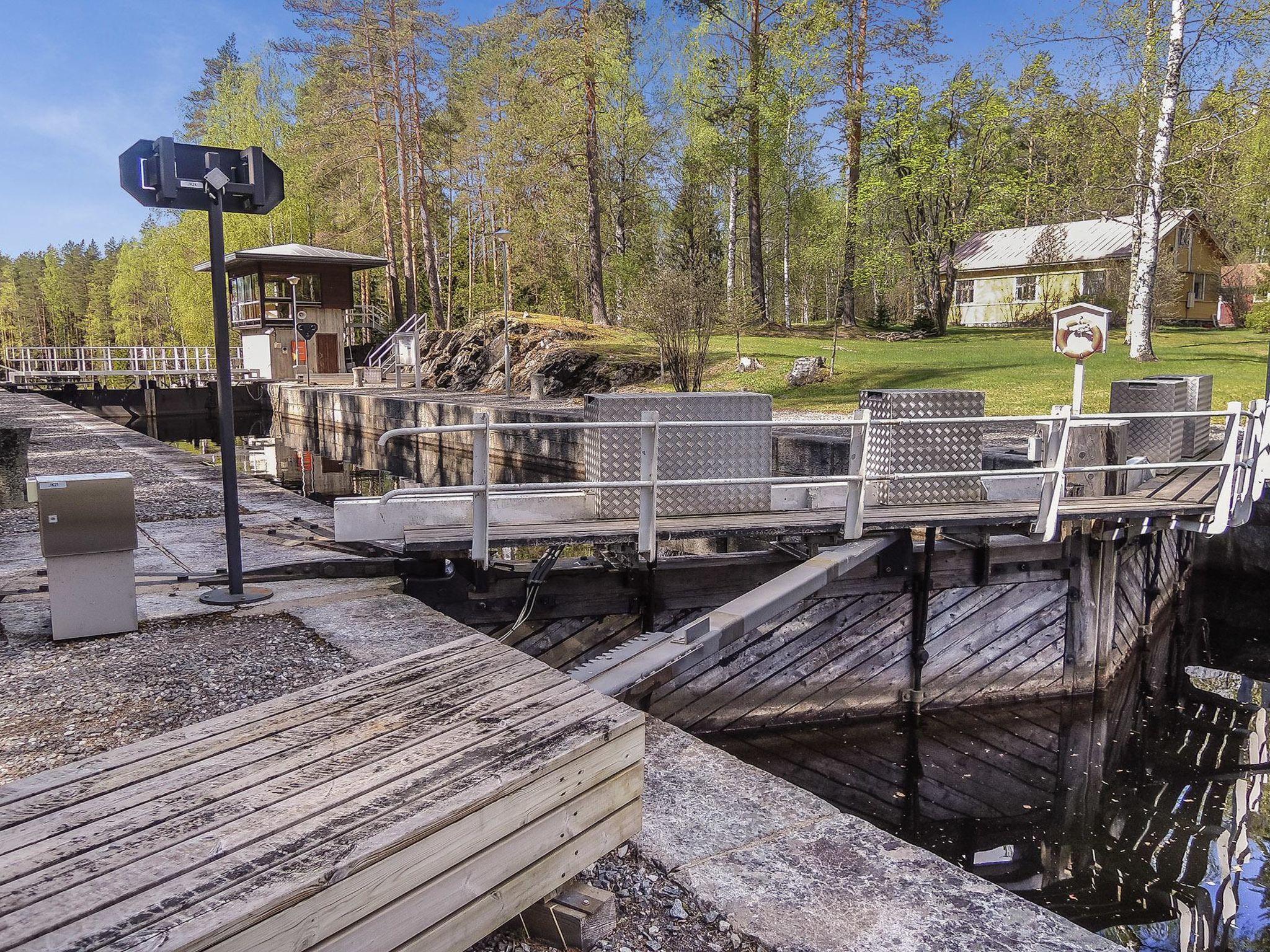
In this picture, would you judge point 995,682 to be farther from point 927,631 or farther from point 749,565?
point 749,565

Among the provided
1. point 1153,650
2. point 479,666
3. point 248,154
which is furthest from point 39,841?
point 1153,650

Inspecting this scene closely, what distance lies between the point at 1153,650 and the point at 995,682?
292 cm

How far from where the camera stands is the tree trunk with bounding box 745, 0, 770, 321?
3083 centimetres

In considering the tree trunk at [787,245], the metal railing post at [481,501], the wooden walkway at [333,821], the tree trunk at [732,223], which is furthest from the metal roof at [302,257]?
the wooden walkway at [333,821]

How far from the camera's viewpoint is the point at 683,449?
19.9ft

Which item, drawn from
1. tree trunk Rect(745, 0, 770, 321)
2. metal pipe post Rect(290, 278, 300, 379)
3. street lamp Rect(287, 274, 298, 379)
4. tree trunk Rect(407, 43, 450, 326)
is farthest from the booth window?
tree trunk Rect(745, 0, 770, 321)

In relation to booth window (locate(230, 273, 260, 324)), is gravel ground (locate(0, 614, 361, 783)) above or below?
below

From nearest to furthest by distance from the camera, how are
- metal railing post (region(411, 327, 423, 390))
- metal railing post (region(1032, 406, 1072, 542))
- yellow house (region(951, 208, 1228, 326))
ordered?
metal railing post (region(1032, 406, 1072, 542))
metal railing post (region(411, 327, 423, 390))
yellow house (region(951, 208, 1228, 326))

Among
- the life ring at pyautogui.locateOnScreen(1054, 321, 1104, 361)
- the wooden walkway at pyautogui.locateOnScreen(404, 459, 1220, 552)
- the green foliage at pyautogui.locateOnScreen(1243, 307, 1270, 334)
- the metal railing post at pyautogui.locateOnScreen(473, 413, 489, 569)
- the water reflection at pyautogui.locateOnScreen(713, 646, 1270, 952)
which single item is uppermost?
the green foliage at pyautogui.locateOnScreen(1243, 307, 1270, 334)

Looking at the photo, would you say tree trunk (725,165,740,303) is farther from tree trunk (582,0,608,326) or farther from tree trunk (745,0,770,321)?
tree trunk (582,0,608,326)

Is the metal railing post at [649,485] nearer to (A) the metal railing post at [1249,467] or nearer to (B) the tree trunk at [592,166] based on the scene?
(A) the metal railing post at [1249,467]

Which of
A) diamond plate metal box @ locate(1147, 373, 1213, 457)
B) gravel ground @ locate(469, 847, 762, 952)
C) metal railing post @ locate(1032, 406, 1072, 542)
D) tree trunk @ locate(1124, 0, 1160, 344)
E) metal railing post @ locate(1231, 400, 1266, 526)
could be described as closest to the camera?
gravel ground @ locate(469, 847, 762, 952)

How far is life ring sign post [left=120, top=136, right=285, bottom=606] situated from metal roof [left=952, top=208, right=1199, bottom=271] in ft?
112

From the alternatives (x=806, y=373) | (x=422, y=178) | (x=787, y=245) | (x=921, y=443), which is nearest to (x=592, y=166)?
(x=422, y=178)
